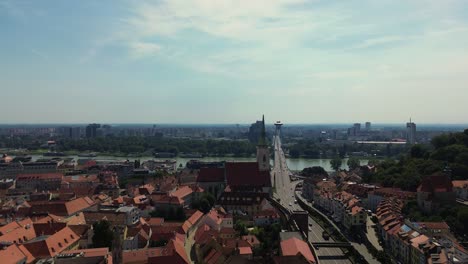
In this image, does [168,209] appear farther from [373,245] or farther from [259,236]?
[373,245]

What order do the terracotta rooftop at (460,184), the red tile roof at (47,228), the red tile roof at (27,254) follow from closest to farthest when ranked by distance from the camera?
the red tile roof at (27,254), the red tile roof at (47,228), the terracotta rooftop at (460,184)

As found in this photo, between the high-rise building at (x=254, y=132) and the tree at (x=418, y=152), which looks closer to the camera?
the tree at (x=418, y=152)

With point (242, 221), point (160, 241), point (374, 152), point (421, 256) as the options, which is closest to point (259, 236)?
point (242, 221)

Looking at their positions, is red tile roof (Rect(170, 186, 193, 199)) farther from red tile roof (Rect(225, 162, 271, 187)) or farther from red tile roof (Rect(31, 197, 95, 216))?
red tile roof (Rect(31, 197, 95, 216))

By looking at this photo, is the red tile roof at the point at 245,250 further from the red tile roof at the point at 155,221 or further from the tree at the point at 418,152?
the tree at the point at 418,152

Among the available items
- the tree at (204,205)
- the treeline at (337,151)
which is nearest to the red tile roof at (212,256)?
the tree at (204,205)

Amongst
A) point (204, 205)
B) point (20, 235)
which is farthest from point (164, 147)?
point (20, 235)

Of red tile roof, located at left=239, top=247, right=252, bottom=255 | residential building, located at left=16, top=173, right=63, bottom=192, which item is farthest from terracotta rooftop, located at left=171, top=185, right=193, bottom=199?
residential building, located at left=16, top=173, right=63, bottom=192
